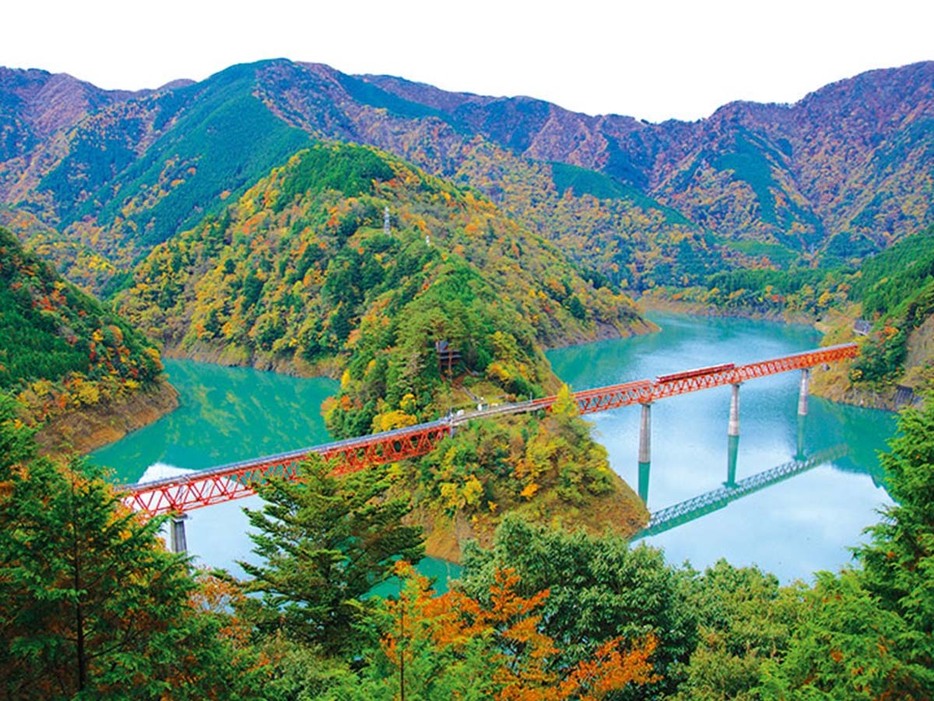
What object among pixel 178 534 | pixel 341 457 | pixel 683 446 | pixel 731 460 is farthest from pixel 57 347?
pixel 731 460

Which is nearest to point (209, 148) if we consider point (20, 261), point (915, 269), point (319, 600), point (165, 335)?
point (165, 335)

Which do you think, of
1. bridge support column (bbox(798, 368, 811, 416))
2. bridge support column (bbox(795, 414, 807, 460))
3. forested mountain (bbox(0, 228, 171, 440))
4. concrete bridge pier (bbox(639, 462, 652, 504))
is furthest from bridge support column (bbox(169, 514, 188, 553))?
bridge support column (bbox(798, 368, 811, 416))

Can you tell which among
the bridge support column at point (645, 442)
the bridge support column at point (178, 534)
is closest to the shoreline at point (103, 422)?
the bridge support column at point (178, 534)

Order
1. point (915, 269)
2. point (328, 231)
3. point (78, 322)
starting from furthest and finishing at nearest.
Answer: point (328, 231)
point (915, 269)
point (78, 322)

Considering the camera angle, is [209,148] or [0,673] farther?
[209,148]

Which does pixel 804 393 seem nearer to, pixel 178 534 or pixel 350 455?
pixel 350 455

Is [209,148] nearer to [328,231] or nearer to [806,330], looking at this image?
[328,231]
